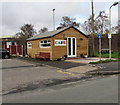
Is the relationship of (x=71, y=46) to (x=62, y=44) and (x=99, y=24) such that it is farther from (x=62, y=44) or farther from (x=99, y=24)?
(x=99, y=24)

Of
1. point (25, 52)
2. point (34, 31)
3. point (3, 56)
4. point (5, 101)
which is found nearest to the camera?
point (5, 101)

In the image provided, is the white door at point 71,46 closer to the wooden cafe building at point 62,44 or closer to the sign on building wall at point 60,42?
the wooden cafe building at point 62,44

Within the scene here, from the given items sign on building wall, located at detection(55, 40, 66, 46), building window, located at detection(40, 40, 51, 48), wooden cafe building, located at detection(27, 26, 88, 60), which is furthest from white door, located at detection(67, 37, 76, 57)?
building window, located at detection(40, 40, 51, 48)

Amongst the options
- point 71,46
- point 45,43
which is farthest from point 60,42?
point 45,43

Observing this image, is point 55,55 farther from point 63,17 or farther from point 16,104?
point 63,17

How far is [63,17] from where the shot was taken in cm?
4559

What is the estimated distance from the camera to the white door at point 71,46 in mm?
18017

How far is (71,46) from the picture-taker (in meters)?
18.2

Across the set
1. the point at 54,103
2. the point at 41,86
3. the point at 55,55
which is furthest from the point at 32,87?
the point at 55,55

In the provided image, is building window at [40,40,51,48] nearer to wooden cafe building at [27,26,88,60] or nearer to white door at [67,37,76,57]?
wooden cafe building at [27,26,88,60]

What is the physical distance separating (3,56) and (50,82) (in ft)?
53.7

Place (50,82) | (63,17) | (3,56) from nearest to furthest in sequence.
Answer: (50,82) → (3,56) → (63,17)

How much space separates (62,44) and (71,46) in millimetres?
1280

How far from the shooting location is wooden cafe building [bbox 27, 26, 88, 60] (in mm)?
16906
